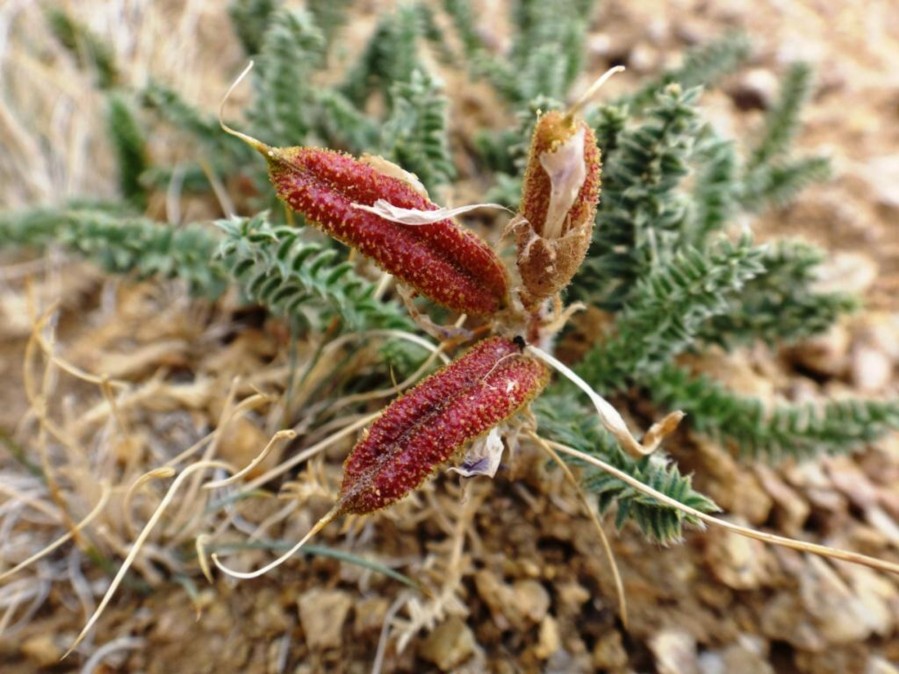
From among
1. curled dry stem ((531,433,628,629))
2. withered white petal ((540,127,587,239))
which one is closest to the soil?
curled dry stem ((531,433,628,629))

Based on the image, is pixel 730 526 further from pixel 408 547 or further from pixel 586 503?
pixel 408 547

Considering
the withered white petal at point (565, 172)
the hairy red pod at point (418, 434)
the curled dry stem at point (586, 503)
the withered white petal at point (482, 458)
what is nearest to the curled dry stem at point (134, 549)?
the hairy red pod at point (418, 434)

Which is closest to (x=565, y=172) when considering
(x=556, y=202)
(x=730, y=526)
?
(x=556, y=202)

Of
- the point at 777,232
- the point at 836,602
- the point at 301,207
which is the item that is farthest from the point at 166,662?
the point at 777,232

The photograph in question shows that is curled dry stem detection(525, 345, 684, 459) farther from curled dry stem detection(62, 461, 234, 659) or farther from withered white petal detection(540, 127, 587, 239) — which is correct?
curled dry stem detection(62, 461, 234, 659)

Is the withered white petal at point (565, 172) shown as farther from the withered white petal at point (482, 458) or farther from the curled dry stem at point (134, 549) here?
the curled dry stem at point (134, 549)
